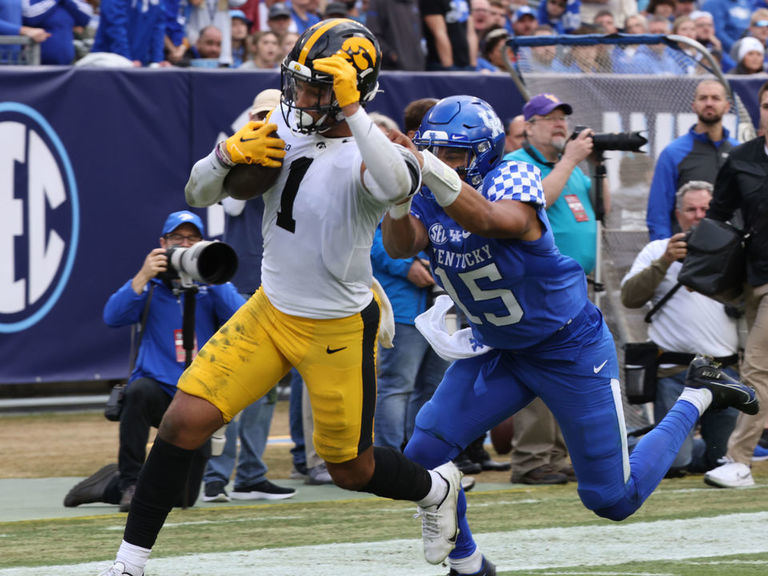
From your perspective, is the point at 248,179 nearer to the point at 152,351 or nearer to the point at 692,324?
the point at 152,351

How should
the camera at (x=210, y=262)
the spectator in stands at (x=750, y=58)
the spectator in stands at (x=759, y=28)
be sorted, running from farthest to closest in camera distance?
the spectator in stands at (x=759, y=28), the spectator in stands at (x=750, y=58), the camera at (x=210, y=262)

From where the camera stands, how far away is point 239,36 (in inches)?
494

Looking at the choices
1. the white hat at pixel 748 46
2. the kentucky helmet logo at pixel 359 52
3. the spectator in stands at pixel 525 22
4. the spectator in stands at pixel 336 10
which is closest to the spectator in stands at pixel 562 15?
the spectator in stands at pixel 525 22

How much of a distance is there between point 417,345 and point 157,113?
Result: 12.6 feet

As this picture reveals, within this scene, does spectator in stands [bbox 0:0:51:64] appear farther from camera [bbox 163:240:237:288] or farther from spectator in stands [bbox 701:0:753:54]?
spectator in stands [bbox 701:0:753:54]

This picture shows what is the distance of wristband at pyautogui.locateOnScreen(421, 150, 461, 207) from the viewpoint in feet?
14.0

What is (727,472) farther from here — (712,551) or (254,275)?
(254,275)

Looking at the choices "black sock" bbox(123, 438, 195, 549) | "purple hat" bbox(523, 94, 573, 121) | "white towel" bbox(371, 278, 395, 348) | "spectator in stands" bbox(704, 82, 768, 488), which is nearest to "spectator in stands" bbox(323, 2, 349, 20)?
"purple hat" bbox(523, 94, 573, 121)

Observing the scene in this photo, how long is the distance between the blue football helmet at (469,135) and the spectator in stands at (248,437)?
242 centimetres

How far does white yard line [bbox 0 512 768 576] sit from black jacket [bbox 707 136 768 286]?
1.86 meters

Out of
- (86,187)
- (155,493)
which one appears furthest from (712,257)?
(86,187)

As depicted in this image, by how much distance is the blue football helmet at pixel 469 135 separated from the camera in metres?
4.80

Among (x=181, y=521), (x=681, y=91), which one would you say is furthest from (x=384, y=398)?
Result: (x=681, y=91)

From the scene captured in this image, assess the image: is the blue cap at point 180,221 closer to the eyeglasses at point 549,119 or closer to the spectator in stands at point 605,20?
the eyeglasses at point 549,119
